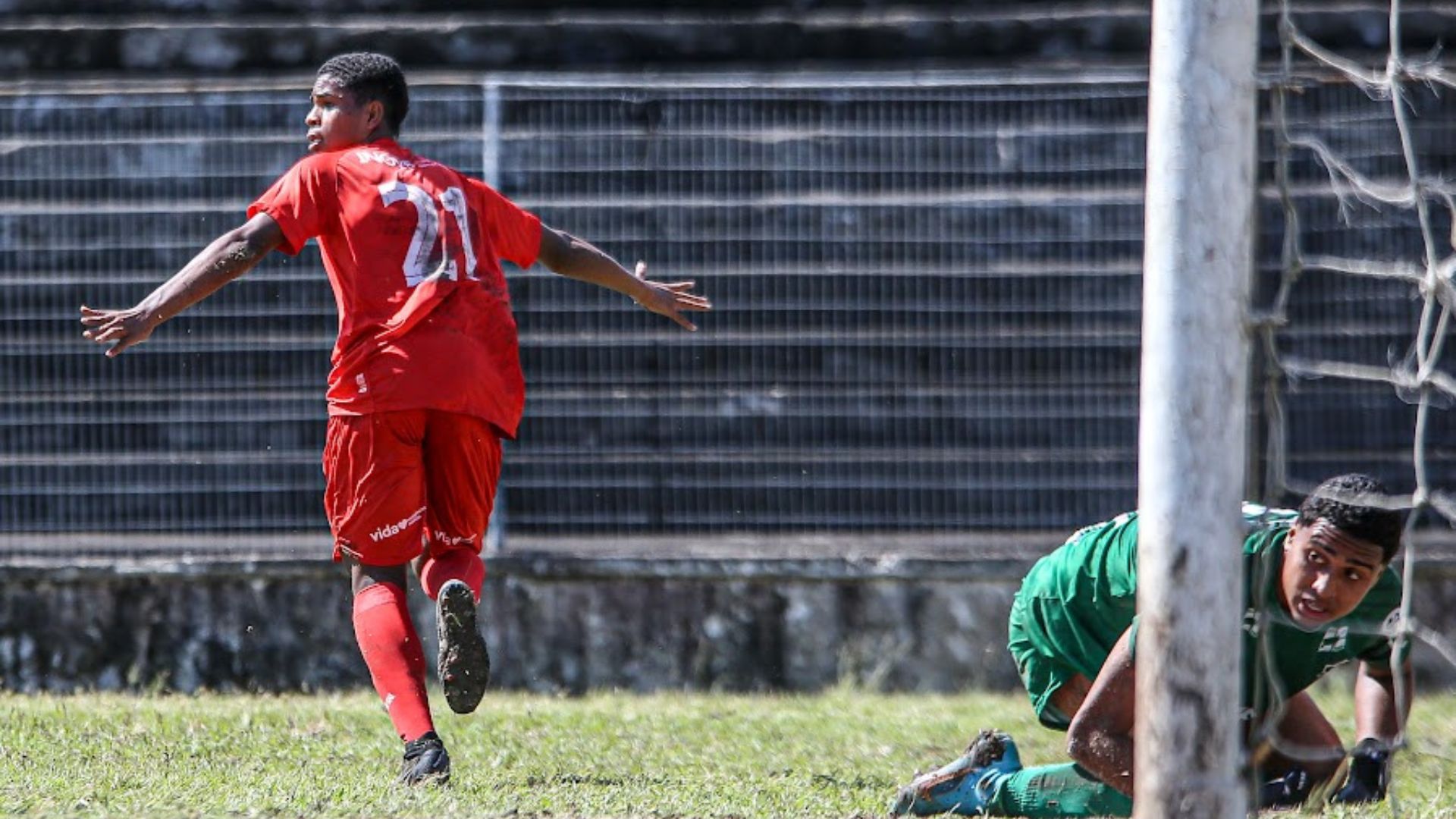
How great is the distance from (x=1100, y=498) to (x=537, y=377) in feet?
7.79

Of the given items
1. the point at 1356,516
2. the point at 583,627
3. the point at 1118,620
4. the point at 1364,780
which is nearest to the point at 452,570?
the point at 1118,620

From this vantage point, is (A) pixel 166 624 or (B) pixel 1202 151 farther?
(A) pixel 166 624

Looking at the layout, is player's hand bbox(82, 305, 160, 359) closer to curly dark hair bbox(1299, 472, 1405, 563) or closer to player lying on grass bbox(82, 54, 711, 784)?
player lying on grass bbox(82, 54, 711, 784)

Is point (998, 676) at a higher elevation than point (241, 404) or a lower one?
lower

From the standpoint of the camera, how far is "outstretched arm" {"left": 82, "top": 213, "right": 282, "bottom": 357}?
5.34 meters

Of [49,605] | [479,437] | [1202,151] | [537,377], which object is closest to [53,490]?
[49,605]

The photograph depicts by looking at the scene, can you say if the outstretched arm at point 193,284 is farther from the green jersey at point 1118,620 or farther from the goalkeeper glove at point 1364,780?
the goalkeeper glove at point 1364,780

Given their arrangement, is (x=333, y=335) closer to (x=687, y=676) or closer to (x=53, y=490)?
(x=53, y=490)

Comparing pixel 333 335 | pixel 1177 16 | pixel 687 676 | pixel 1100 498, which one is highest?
pixel 1177 16

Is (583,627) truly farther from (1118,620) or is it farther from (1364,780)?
(1364,780)

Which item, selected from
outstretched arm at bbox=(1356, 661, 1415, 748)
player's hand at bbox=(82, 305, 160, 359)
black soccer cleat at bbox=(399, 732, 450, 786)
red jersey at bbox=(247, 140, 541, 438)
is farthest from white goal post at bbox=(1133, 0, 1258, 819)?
player's hand at bbox=(82, 305, 160, 359)

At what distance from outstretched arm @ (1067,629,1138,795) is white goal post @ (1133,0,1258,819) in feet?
3.66

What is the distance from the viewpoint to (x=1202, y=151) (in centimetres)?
359

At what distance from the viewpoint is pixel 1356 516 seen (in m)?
4.76
